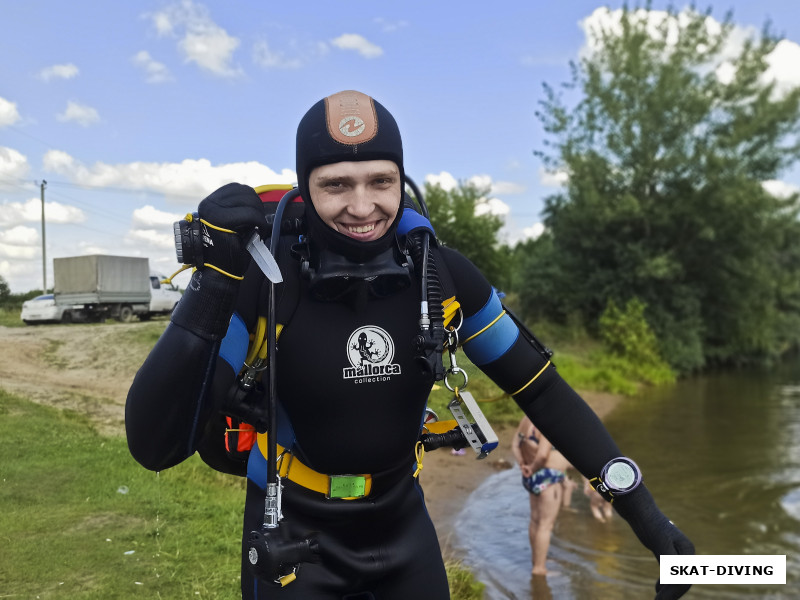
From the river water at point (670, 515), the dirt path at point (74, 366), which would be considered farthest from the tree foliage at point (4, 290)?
the river water at point (670, 515)

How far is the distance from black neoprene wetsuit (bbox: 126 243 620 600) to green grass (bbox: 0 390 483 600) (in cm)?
202

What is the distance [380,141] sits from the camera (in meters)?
2.11

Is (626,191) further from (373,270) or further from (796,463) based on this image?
(373,270)

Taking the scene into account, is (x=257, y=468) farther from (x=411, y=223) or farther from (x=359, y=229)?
(x=411, y=223)

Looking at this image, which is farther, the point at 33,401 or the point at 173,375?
the point at 33,401

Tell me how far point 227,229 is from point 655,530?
1.62 m

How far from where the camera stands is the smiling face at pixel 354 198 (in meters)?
2.07

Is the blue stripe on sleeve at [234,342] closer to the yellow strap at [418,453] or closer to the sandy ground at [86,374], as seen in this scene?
the yellow strap at [418,453]

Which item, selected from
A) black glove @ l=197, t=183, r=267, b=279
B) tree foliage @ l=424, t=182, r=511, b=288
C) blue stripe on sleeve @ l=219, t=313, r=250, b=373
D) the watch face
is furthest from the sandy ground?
tree foliage @ l=424, t=182, r=511, b=288

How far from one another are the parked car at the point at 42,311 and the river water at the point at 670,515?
4647mm

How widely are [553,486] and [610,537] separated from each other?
4.48 feet

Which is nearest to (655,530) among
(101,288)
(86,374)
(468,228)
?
(86,374)

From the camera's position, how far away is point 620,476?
2.28m

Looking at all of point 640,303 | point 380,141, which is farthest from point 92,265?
point 640,303
